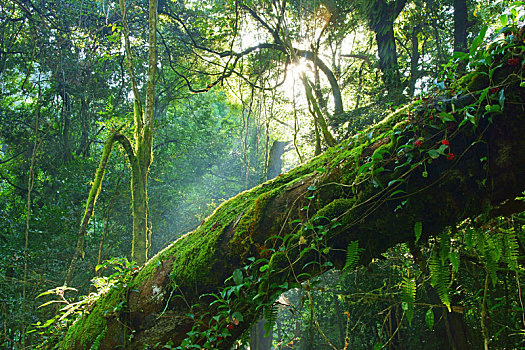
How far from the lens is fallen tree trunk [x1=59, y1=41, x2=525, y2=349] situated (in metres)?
1.33

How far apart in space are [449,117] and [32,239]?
882cm

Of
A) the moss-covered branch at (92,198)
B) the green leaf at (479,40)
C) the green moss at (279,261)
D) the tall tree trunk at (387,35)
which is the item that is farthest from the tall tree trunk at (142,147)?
the tall tree trunk at (387,35)

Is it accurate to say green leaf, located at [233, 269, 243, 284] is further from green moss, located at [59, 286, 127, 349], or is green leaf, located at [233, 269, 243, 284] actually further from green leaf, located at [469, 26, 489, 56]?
green leaf, located at [469, 26, 489, 56]

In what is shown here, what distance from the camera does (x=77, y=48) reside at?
8.62 metres

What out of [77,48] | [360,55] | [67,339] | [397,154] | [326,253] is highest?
[77,48]

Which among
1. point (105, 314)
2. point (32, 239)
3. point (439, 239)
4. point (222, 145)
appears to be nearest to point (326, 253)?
point (439, 239)

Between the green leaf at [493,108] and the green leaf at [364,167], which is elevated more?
the green leaf at [493,108]

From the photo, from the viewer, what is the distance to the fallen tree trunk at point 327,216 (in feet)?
4.35

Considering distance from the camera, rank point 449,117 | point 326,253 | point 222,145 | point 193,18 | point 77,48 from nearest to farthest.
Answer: point 449,117 < point 326,253 < point 77,48 < point 193,18 < point 222,145

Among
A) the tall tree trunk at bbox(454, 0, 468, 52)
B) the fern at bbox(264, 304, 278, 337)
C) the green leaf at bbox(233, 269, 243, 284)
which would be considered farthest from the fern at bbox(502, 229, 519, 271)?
the tall tree trunk at bbox(454, 0, 468, 52)

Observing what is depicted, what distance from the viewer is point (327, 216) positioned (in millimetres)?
1630

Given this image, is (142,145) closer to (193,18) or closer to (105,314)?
(105,314)

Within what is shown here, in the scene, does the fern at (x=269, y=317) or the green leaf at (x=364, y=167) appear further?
the fern at (x=269, y=317)

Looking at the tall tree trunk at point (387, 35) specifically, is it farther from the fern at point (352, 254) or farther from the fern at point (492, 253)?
the fern at point (352, 254)
